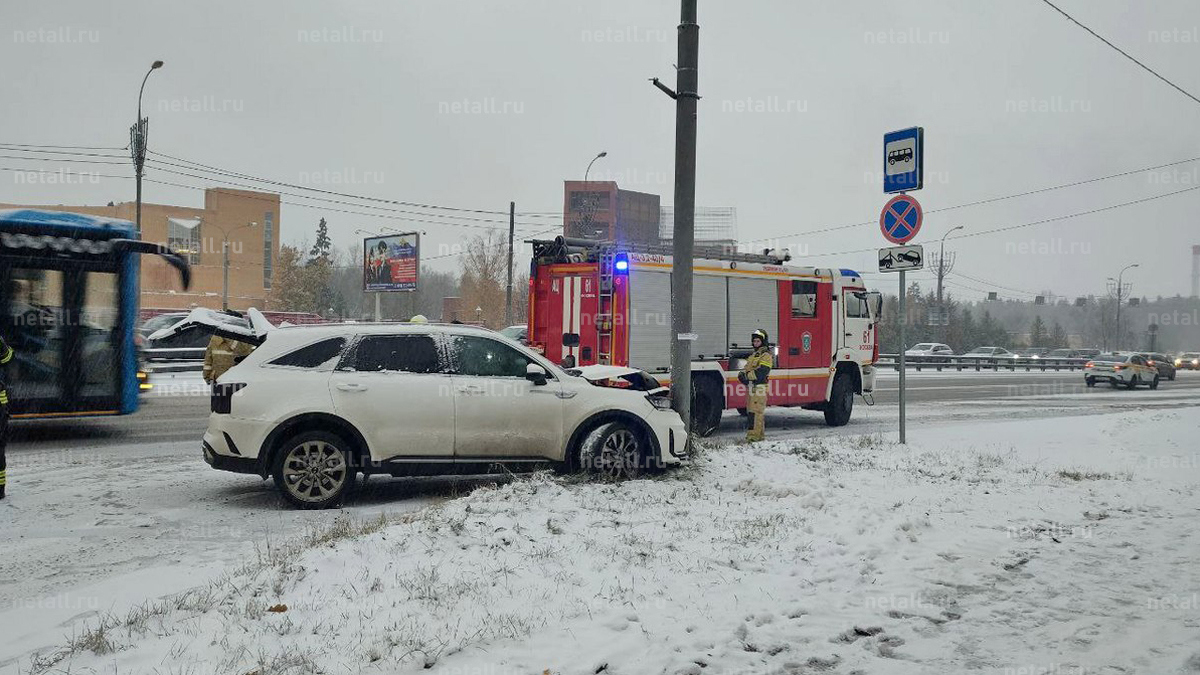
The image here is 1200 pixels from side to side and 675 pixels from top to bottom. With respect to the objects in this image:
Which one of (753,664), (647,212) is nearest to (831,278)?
(753,664)

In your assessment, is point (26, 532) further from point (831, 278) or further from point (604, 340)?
point (831, 278)

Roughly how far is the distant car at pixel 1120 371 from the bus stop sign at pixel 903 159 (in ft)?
86.8

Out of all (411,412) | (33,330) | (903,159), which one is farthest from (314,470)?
(903,159)

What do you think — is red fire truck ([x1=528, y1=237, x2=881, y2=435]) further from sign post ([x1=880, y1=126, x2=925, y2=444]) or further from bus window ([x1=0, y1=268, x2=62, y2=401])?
bus window ([x1=0, y1=268, x2=62, y2=401])

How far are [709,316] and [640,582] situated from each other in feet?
27.7

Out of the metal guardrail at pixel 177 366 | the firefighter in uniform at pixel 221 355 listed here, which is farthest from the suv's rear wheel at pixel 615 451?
the metal guardrail at pixel 177 366

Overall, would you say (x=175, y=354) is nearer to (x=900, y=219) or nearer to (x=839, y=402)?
(x=839, y=402)

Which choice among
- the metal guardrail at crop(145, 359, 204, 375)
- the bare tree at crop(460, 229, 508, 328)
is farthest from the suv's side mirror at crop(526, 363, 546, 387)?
the bare tree at crop(460, 229, 508, 328)

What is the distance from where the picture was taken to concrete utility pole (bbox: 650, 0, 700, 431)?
938 centimetres

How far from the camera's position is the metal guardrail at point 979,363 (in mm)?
42938

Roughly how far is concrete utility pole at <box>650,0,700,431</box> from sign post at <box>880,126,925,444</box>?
317 cm

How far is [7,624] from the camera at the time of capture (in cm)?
474

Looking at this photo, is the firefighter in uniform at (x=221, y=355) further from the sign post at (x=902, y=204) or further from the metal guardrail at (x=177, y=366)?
the metal guardrail at (x=177, y=366)

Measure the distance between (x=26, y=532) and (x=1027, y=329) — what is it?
5760 inches
